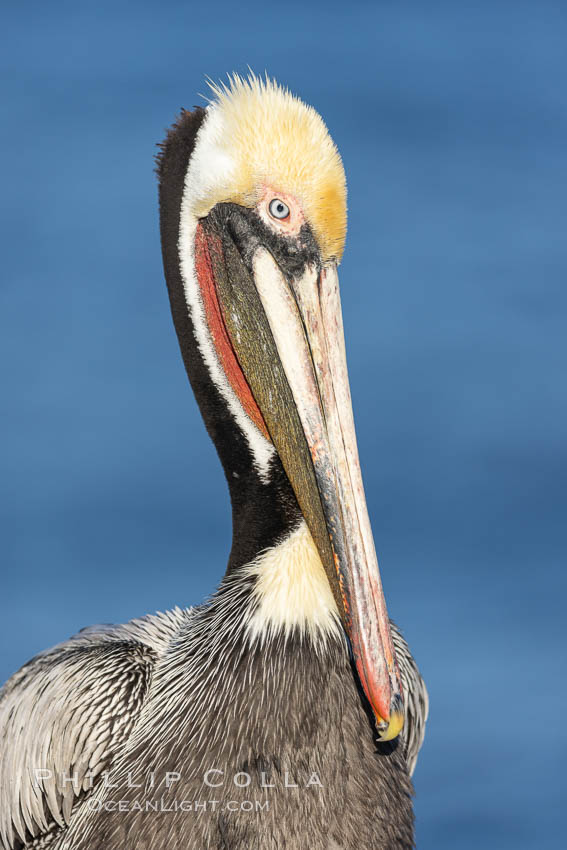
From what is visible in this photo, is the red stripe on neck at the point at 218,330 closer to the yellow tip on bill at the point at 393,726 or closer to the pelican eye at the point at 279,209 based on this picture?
the pelican eye at the point at 279,209

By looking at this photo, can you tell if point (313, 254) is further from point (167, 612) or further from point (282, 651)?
point (167, 612)

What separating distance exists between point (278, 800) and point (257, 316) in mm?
1359

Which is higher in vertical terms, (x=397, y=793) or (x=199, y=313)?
(x=199, y=313)

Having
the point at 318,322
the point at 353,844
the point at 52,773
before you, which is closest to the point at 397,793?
the point at 353,844

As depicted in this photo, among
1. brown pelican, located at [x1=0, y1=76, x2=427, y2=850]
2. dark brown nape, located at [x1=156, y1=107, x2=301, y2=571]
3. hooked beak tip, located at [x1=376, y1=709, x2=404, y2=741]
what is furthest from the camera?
dark brown nape, located at [x1=156, y1=107, x2=301, y2=571]

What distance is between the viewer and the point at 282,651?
10.6 ft

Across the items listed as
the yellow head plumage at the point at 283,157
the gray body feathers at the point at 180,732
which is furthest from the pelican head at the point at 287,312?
the gray body feathers at the point at 180,732

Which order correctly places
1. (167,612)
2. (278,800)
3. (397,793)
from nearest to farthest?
1. (278,800)
2. (397,793)
3. (167,612)

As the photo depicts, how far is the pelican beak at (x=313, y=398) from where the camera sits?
3018 millimetres

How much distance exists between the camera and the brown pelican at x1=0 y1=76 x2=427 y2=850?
3.12 meters

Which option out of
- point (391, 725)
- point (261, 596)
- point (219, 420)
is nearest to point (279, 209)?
point (219, 420)

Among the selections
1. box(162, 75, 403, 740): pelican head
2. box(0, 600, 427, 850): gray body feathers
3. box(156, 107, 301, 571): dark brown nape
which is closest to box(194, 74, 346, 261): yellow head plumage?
box(162, 75, 403, 740): pelican head

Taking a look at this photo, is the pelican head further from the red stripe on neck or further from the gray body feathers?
the gray body feathers

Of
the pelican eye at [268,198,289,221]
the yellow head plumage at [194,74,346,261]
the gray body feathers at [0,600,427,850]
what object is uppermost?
the yellow head plumage at [194,74,346,261]
